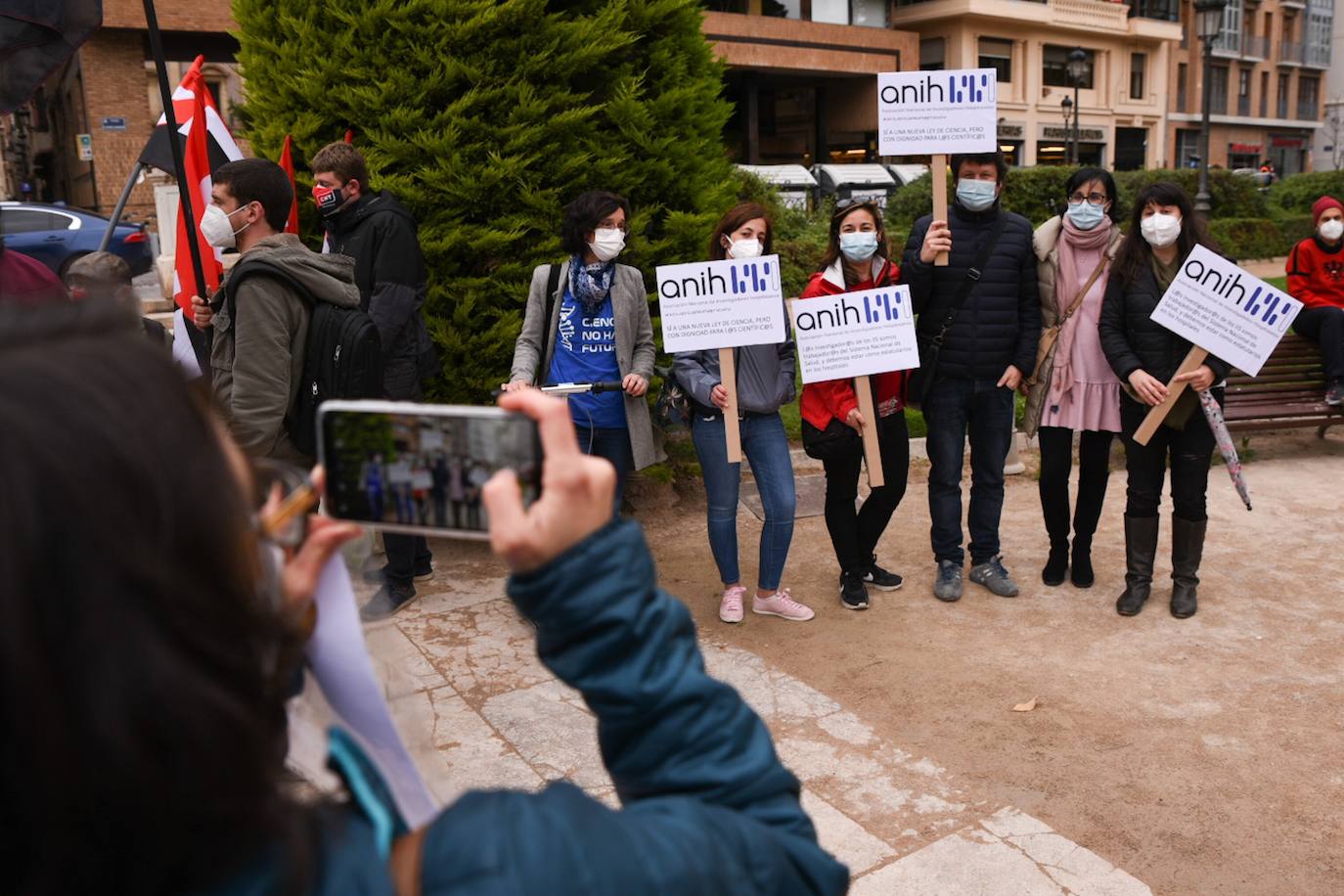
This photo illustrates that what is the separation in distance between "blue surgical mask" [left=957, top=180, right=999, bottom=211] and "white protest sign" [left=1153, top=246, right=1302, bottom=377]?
0.93 meters

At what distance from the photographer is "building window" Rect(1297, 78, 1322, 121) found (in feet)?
203

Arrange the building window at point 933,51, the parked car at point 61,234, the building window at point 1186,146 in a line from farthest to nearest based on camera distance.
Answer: the building window at point 1186,146 → the building window at point 933,51 → the parked car at point 61,234

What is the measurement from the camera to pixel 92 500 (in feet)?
2.45

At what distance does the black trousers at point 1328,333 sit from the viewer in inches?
323

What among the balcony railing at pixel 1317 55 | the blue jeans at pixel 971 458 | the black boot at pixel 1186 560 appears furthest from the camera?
the balcony railing at pixel 1317 55

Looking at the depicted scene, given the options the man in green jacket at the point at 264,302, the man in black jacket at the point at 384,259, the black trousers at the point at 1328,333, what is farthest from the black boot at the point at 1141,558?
the black trousers at the point at 1328,333

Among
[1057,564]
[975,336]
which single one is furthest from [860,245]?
[1057,564]

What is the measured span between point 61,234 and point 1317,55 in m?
67.3

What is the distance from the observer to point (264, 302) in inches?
162

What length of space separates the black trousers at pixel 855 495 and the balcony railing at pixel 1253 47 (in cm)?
6126

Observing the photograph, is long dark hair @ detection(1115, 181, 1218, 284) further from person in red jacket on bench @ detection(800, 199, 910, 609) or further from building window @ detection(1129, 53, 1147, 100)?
building window @ detection(1129, 53, 1147, 100)

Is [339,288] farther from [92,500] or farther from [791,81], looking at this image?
[791,81]

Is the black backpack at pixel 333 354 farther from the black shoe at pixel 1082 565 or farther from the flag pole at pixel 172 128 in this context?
the black shoe at pixel 1082 565

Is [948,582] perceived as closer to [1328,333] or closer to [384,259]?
[384,259]
